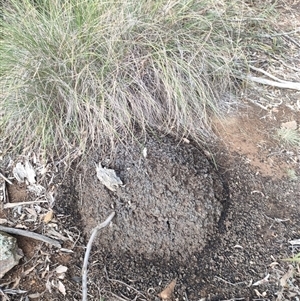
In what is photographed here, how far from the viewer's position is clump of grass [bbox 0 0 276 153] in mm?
2354

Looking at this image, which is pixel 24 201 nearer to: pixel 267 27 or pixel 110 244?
pixel 110 244

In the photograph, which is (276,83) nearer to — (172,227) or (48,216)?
(172,227)

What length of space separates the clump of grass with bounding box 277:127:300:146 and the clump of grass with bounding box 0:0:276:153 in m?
0.38

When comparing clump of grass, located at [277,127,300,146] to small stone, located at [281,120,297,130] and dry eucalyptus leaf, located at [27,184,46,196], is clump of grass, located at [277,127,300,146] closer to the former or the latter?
small stone, located at [281,120,297,130]

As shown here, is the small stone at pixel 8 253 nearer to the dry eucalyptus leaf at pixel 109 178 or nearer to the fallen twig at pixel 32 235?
the fallen twig at pixel 32 235

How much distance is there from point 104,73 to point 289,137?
1071mm

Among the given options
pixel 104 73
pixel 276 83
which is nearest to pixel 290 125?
pixel 276 83

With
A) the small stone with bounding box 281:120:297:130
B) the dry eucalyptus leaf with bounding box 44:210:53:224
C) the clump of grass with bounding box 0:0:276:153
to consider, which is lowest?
the small stone with bounding box 281:120:297:130

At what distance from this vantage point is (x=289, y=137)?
8.30 feet

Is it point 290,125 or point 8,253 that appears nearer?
point 8,253

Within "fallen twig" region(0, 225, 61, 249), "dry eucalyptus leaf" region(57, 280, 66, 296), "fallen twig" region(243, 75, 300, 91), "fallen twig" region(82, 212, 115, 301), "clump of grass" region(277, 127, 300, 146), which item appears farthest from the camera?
"fallen twig" region(243, 75, 300, 91)

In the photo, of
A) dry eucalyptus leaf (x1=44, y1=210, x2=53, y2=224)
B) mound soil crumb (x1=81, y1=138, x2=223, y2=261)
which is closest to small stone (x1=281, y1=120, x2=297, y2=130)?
mound soil crumb (x1=81, y1=138, x2=223, y2=261)

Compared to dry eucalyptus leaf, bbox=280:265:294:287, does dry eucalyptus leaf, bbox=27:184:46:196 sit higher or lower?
higher

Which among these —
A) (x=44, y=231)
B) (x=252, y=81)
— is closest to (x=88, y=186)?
(x=44, y=231)
